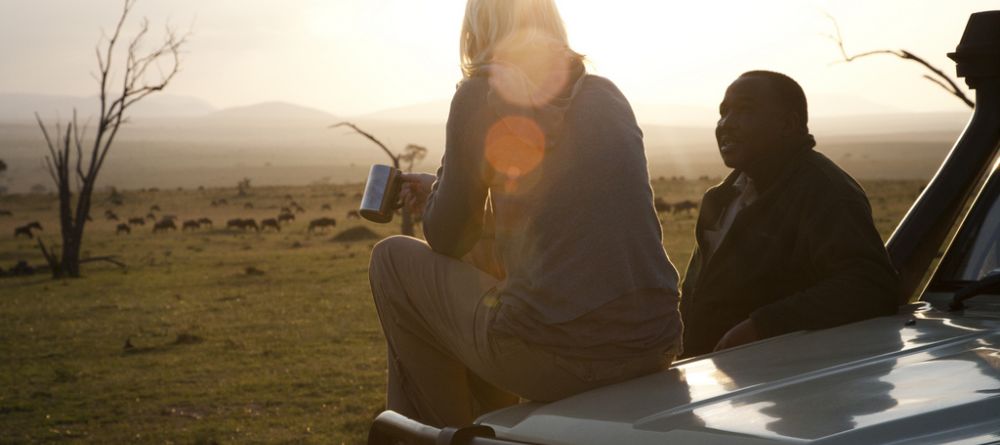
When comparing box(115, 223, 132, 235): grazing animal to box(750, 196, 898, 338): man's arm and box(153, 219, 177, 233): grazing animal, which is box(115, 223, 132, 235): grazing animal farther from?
box(750, 196, 898, 338): man's arm

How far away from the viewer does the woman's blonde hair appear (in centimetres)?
275

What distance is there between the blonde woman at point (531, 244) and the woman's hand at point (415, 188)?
0.28 m

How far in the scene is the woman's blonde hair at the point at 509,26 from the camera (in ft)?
9.02

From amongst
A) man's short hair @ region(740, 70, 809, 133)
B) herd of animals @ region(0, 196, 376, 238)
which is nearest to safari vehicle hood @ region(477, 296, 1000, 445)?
man's short hair @ region(740, 70, 809, 133)

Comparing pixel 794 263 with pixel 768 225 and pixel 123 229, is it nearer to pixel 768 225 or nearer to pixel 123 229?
pixel 768 225

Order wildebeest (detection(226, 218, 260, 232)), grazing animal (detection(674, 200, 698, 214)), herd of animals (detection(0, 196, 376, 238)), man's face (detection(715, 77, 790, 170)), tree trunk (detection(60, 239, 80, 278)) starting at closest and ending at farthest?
1. man's face (detection(715, 77, 790, 170))
2. tree trunk (detection(60, 239, 80, 278))
3. herd of animals (detection(0, 196, 376, 238))
4. wildebeest (detection(226, 218, 260, 232))
5. grazing animal (detection(674, 200, 698, 214))

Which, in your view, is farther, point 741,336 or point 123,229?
point 123,229

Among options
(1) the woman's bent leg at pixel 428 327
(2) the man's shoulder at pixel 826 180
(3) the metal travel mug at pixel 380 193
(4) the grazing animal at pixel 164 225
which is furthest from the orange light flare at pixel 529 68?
(4) the grazing animal at pixel 164 225

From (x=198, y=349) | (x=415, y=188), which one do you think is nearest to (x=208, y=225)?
(x=198, y=349)

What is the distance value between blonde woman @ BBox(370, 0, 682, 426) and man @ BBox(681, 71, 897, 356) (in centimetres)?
55

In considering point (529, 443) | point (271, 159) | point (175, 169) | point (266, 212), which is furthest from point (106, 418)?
point (271, 159)

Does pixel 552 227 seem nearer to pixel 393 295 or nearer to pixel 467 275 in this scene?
pixel 467 275

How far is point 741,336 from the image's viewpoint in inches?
119

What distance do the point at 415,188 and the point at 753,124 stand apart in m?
1.08
